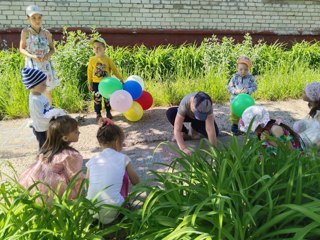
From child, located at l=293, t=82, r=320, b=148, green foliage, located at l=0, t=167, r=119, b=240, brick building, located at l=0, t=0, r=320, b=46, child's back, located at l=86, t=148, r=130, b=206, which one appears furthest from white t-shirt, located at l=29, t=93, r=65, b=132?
brick building, located at l=0, t=0, r=320, b=46

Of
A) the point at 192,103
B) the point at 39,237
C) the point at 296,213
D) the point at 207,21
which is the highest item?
the point at 207,21

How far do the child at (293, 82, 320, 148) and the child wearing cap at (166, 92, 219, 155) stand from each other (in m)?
0.98

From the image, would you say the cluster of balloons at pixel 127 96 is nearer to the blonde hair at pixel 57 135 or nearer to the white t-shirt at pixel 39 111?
the white t-shirt at pixel 39 111

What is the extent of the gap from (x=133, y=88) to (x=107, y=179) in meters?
2.16

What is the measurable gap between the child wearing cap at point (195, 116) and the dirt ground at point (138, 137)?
0.27 m

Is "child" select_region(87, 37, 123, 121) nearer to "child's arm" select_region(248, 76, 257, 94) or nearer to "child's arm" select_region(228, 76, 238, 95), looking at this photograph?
"child's arm" select_region(228, 76, 238, 95)

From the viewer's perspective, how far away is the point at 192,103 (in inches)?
129

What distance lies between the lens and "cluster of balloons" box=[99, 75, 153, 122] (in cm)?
421

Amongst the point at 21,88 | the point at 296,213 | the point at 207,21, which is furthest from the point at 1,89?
the point at 207,21

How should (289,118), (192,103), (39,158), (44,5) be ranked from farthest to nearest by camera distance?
(44,5) → (289,118) → (192,103) → (39,158)

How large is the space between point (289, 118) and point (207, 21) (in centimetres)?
535

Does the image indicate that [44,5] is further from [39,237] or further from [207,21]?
[39,237]

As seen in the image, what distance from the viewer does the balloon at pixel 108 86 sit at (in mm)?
4297

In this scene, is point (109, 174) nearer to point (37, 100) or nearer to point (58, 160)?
point (58, 160)
